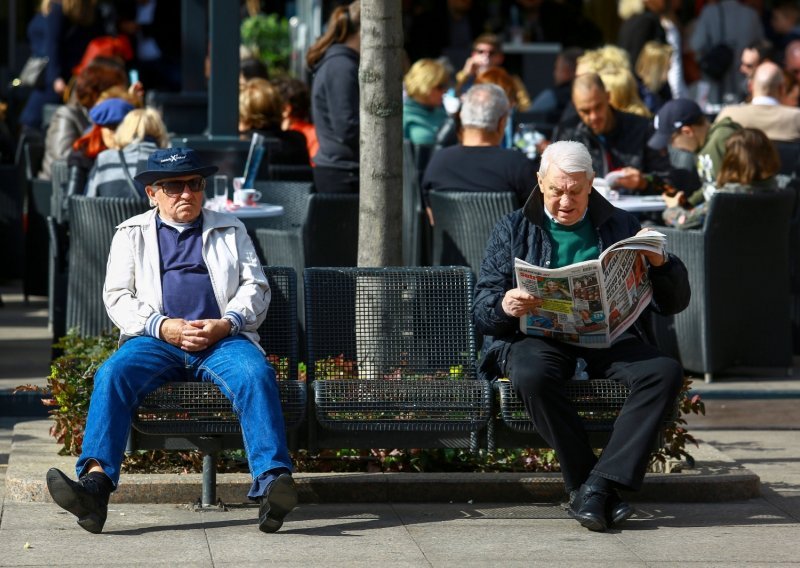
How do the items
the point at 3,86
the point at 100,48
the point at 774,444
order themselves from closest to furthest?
the point at 774,444, the point at 100,48, the point at 3,86

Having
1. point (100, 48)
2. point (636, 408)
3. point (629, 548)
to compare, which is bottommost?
point (629, 548)

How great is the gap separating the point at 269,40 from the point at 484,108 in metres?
10.4

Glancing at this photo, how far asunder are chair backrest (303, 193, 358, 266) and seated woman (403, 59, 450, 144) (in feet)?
10.2

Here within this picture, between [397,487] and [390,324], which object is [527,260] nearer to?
[390,324]

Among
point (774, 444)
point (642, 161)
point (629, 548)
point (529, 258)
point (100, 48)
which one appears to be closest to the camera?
point (629, 548)

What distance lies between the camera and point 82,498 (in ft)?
19.0

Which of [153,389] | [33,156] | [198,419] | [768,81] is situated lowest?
[198,419]

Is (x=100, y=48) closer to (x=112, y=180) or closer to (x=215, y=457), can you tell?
(x=112, y=180)

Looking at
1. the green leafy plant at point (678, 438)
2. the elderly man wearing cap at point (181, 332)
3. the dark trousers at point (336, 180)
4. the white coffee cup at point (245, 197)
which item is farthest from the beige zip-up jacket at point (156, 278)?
the dark trousers at point (336, 180)

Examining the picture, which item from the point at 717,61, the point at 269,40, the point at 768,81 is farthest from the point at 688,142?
the point at 269,40

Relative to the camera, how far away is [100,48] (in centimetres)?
1487

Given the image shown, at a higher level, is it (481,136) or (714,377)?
(481,136)

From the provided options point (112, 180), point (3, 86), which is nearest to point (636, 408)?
point (112, 180)

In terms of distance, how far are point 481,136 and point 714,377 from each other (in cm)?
187
